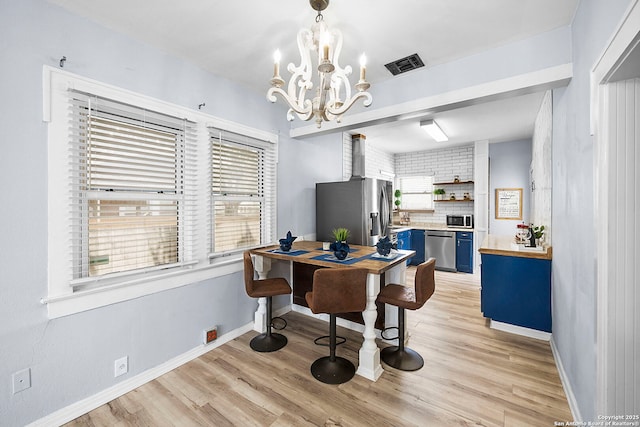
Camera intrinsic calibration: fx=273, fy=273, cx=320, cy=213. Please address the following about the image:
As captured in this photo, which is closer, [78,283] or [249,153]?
[78,283]

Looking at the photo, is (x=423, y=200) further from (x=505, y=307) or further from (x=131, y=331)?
(x=131, y=331)

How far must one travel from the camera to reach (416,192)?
21.9ft

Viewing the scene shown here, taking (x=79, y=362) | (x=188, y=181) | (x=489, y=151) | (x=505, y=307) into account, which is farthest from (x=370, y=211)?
(x=489, y=151)

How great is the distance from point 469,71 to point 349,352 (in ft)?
8.92

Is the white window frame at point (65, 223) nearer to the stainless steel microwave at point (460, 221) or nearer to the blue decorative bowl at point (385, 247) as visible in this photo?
the blue decorative bowl at point (385, 247)

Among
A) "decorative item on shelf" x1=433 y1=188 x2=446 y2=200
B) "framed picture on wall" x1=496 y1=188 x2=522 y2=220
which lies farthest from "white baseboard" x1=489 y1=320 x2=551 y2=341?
"decorative item on shelf" x1=433 y1=188 x2=446 y2=200

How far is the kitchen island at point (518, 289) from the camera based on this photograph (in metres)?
2.73

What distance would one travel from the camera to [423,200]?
21.7 ft

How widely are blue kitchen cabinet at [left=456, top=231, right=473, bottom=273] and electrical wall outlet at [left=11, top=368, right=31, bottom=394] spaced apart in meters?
6.00

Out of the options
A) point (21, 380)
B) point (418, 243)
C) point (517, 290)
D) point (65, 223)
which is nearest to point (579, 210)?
point (517, 290)

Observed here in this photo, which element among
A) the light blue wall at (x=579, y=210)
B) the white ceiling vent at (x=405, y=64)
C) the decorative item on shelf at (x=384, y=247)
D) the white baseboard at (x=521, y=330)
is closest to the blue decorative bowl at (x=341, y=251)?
the decorative item on shelf at (x=384, y=247)

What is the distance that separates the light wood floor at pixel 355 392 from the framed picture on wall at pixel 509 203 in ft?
11.9

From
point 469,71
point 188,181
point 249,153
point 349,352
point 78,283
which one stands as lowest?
point 349,352

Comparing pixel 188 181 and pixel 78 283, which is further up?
pixel 188 181
